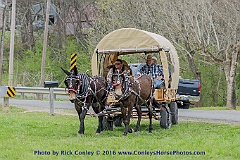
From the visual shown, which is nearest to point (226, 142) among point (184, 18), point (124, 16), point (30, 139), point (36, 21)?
point (30, 139)

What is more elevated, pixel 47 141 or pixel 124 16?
pixel 124 16

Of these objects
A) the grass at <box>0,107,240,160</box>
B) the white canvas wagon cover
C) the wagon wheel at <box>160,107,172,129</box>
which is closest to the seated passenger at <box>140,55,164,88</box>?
the white canvas wagon cover

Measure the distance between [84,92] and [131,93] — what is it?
1.23 m

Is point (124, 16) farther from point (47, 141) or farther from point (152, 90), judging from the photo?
point (47, 141)

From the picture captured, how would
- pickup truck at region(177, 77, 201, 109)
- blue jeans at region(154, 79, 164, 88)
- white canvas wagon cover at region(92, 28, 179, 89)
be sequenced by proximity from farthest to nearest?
pickup truck at region(177, 77, 201, 109), blue jeans at region(154, 79, 164, 88), white canvas wagon cover at region(92, 28, 179, 89)

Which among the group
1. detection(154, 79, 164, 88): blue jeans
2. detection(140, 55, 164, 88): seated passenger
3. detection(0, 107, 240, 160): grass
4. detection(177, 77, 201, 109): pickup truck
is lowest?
detection(0, 107, 240, 160): grass

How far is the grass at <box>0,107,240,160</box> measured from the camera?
36.6 feet

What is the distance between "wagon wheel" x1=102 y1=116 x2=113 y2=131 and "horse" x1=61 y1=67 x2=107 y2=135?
0.82 metres

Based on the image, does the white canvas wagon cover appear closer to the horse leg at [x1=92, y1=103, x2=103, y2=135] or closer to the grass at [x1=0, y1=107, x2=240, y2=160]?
the grass at [x1=0, y1=107, x2=240, y2=160]

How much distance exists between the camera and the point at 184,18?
94.9 feet

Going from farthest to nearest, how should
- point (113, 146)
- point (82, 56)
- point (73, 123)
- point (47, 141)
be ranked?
point (82, 56), point (73, 123), point (47, 141), point (113, 146)

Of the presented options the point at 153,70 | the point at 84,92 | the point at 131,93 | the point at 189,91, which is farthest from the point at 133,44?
the point at 189,91

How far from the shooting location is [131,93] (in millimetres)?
14594

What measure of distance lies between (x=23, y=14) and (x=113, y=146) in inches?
1426
